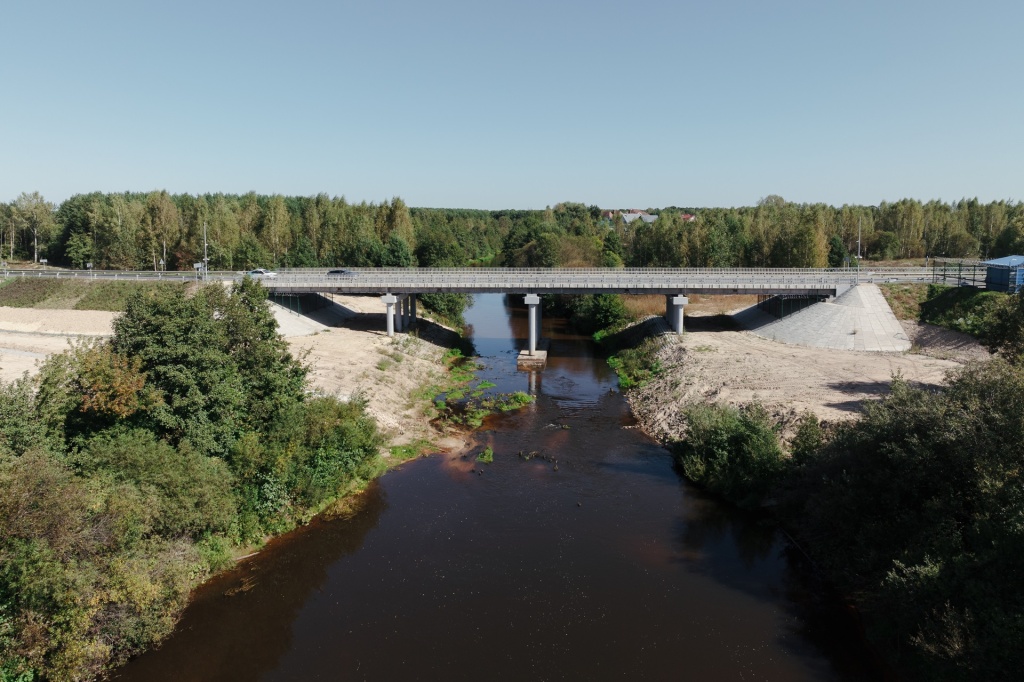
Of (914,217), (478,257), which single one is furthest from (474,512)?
(478,257)

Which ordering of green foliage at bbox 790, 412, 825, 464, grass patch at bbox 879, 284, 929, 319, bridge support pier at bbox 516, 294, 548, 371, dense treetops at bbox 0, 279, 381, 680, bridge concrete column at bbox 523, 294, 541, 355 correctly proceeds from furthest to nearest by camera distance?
bridge concrete column at bbox 523, 294, 541, 355
bridge support pier at bbox 516, 294, 548, 371
grass patch at bbox 879, 284, 929, 319
green foliage at bbox 790, 412, 825, 464
dense treetops at bbox 0, 279, 381, 680

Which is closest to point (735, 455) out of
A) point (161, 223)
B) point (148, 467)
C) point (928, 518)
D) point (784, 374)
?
point (928, 518)

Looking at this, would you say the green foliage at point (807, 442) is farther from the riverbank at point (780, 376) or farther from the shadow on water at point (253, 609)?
the shadow on water at point (253, 609)

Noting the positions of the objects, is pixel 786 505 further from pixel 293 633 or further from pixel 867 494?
pixel 293 633

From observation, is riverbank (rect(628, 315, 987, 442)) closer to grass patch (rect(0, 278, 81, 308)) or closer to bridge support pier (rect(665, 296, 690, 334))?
bridge support pier (rect(665, 296, 690, 334))

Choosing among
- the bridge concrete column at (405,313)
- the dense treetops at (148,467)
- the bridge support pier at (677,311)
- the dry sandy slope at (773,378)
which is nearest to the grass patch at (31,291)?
the bridge concrete column at (405,313)

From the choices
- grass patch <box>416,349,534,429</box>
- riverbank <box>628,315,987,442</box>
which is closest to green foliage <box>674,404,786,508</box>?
riverbank <box>628,315,987,442</box>
